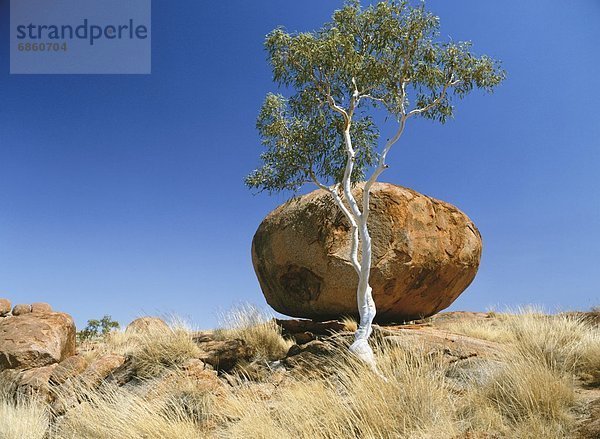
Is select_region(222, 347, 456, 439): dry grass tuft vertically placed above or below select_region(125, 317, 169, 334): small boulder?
below

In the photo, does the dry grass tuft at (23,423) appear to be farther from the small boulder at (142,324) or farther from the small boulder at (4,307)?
the small boulder at (142,324)

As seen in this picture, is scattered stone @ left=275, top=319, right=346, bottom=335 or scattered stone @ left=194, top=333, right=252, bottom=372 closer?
scattered stone @ left=194, top=333, right=252, bottom=372

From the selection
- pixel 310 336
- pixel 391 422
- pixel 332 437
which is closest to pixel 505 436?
pixel 391 422

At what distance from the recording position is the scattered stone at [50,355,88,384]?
10.8 m

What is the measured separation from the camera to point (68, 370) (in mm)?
10961

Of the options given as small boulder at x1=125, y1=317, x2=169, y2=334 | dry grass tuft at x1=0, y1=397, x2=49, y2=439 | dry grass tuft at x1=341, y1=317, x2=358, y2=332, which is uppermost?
small boulder at x1=125, y1=317, x2=169, y2=334

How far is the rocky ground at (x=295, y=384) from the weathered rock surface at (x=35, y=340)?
3 cm

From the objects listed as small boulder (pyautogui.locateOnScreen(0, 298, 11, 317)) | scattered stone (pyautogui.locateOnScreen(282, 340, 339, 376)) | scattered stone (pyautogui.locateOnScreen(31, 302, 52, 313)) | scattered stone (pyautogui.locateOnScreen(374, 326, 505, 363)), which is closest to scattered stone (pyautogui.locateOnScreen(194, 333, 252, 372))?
scattered stone (pyautogui.locateOnScreen(282, 340, 339, 376))

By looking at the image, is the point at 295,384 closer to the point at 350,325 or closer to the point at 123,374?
the point at 123,374

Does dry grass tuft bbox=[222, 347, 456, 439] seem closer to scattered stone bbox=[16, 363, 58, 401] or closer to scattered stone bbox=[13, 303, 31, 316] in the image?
scattered stone bbox=[16, 363, 58, 401]

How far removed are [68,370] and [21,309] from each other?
5916 millimetres

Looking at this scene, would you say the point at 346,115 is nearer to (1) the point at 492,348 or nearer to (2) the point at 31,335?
(1) the point at 492,348

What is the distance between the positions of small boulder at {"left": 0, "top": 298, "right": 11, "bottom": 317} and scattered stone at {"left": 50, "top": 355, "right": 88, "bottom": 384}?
6367 mm

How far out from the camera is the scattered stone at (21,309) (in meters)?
15.6
